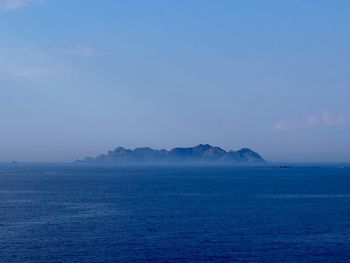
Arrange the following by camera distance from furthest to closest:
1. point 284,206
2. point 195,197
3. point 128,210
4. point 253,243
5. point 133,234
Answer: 1. point 195,197
2. point 284,206
3. point 128,210
4. point 133,234
5. point 253,243

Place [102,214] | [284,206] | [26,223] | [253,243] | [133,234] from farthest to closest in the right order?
[284,206] < [102,214] < [26,223] < [133,234] < [253,243]

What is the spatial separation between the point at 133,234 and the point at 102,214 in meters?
24.9

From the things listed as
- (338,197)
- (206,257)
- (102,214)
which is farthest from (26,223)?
(338,197)

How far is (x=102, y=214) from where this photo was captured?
97.7m

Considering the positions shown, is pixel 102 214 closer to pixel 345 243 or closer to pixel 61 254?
pixel 61 254

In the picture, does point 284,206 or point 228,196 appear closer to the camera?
point 284,206

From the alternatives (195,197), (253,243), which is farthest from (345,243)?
(195,197)

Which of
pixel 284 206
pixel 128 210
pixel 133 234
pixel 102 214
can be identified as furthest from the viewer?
pixel 284 206

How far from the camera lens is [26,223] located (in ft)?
280

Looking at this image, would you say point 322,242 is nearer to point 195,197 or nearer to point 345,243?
A: point 345,243

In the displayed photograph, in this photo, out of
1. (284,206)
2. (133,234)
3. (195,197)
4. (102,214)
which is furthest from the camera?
(195,197)

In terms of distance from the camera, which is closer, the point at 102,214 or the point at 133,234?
the point at 133,234

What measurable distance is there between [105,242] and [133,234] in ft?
22.0

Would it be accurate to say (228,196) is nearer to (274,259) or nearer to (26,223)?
(26,223)
